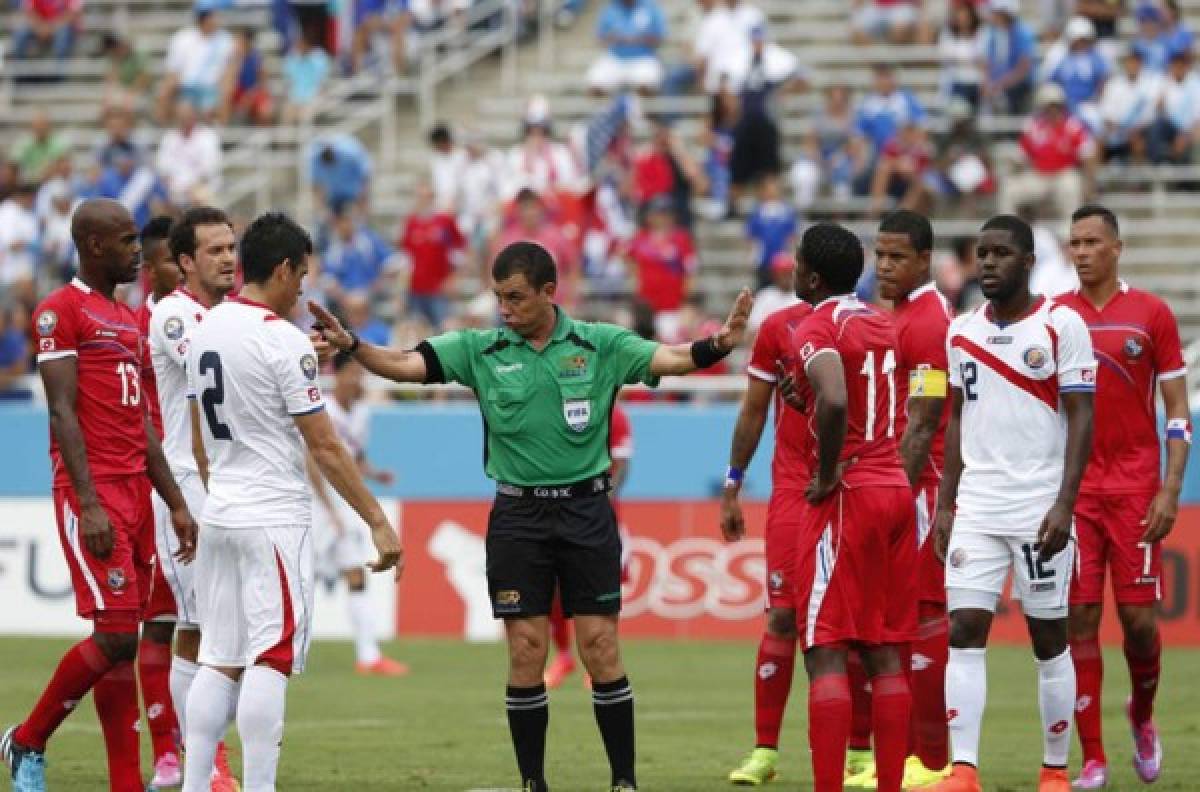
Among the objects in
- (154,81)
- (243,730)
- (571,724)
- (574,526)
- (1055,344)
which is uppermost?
(154,81)

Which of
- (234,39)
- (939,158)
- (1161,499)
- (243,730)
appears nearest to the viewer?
(243,730)

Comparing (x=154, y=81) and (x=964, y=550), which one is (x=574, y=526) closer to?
(x=964, y=550)

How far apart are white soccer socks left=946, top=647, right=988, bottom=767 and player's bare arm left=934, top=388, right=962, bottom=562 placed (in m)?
0.61

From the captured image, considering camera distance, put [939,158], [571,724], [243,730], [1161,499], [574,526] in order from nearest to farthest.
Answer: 1. [243,730]
2. [574,526]
3. [1161,499]
4. [571,724]
5. [939,158]

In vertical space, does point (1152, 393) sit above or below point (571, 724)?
above

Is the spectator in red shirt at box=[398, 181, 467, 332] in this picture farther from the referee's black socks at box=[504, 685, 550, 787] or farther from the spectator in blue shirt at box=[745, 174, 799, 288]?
the referee's black socks at box=[504, 685, 550, 787]

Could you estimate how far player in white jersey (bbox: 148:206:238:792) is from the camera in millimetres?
11633

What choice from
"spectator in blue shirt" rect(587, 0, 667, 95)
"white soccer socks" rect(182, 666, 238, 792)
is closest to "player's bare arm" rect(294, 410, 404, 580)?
"white soccer socks" rect(182, 666, 238, 792)

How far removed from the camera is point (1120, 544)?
Result: 12633 mm

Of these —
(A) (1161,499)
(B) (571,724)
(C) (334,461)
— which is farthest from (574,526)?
(B) (571,724)

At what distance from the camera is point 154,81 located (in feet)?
107

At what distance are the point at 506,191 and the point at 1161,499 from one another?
16075mm

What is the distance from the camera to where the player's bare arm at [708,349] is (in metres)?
10.6

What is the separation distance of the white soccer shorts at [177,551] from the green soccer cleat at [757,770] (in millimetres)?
2877
